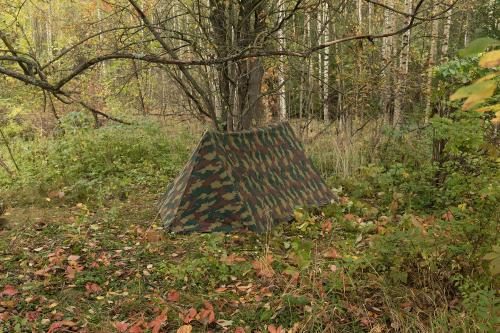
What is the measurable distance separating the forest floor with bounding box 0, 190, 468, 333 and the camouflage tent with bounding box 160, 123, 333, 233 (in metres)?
0.21

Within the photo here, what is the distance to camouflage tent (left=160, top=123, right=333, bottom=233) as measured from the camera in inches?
205

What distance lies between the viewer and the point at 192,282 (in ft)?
12.8

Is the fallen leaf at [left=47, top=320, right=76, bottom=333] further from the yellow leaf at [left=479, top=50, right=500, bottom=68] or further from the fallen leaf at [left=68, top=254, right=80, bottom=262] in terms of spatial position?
the yellow leaf at [left=479, top=50, right=500, bottom=68]

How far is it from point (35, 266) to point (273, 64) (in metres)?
4.84

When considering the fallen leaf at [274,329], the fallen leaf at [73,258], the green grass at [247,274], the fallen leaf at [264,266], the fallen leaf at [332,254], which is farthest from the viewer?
the fallen leaf at [73,258]

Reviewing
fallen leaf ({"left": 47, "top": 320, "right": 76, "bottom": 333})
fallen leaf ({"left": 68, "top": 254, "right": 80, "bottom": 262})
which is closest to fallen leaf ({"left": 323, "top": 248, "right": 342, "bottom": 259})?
fallen leaf ({"left": 47, "top": 320, "right": 76, "bottom": 333})

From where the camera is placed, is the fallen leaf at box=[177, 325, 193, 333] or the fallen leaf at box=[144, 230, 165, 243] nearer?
the fallen leaf at box=[177, 325, 193, 333]

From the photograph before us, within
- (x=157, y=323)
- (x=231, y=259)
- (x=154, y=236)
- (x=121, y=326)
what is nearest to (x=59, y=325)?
(x=121, y=326)

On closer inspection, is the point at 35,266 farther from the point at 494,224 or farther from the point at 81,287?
the point at 494,224

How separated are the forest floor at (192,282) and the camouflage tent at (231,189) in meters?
0.21

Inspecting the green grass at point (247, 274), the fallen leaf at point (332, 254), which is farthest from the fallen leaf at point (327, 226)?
the fallen leaf at point (332, 254)

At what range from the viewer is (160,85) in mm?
15156

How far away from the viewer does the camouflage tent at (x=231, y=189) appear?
5.20 meters

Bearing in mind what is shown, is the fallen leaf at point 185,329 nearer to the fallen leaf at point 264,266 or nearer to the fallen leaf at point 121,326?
the fallen leaf at point 121,326
